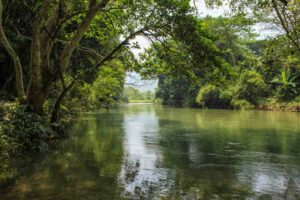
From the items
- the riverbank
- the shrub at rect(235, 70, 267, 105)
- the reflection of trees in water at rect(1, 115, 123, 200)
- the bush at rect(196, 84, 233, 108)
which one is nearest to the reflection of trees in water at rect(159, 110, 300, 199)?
the reflection of trees in water at rect(1, 115, 123, 200)

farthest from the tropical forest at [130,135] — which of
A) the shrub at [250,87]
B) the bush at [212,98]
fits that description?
the bush at [212,98]

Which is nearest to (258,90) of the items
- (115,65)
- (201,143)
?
(115,65)

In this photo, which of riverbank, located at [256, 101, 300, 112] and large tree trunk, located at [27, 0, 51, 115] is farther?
riverbank, located at [256, 101, 300, 112]

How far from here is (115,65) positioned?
24.0 meters

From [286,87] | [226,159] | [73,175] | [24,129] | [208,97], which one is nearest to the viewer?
[73,175]

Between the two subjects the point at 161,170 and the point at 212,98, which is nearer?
the point at 161,170

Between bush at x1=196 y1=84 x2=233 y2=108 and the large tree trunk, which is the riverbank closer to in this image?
bush at x1=196 y1=84 x2=233 y2=108

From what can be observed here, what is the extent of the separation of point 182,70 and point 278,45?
5936 millimetres

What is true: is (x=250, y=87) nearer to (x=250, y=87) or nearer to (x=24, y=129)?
(x=250, y=87)

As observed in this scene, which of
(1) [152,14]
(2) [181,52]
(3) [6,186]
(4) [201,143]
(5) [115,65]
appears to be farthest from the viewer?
(5) [115,65]

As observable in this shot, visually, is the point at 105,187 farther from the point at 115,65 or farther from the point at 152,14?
the point at 115,65

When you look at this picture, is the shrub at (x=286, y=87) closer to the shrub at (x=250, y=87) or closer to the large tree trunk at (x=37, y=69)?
the shrub at (x=250, y=87)


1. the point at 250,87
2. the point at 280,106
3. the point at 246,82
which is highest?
the point at 246,82

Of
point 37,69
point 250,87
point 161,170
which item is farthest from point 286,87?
point 37,69
